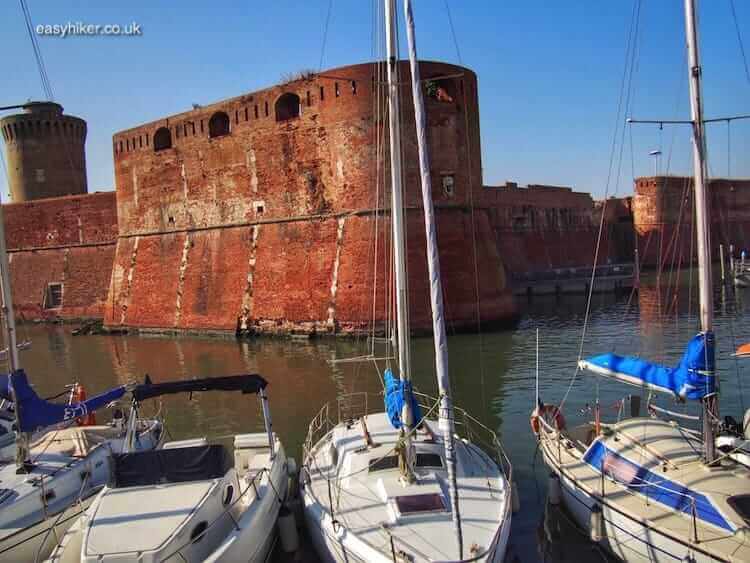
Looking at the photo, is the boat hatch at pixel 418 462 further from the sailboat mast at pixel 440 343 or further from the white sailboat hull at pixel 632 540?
the white sailboat hull at pixel 632 540

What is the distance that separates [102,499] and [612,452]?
5.98 metres

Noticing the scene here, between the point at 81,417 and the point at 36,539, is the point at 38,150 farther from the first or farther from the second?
the point at 36,539

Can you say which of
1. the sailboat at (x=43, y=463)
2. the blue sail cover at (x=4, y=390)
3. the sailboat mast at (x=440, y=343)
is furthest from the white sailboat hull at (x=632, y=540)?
the blue sail cover at (x=4, y=390)

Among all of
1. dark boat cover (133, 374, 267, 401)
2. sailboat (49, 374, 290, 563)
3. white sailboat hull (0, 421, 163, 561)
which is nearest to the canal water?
dark boat cover (133, 374, 267, 401)

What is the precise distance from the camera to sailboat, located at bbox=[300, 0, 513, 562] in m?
5.89

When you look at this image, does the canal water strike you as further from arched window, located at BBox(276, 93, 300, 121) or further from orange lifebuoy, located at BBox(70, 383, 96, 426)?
arched window, located at BBox(276, 93, 300, 121)

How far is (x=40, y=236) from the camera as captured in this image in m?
36.6

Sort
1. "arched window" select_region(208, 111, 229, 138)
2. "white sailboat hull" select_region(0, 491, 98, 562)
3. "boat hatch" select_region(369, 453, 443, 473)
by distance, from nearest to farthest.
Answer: "white sailboat hull" select_region(0, 491, 98, 562) < "boat hatch" select_region(369, 453, 443, 473) < "arched window" select_region(208, 111, 229, 138)

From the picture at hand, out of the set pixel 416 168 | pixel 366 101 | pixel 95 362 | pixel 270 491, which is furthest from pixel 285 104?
pixel 270 491

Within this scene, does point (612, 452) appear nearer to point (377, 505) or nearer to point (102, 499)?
point (377, 505)

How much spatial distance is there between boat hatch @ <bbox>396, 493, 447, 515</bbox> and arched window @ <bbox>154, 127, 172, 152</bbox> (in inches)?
1026

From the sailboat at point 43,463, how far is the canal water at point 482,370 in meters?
2.71

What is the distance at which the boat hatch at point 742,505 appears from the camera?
593 cm

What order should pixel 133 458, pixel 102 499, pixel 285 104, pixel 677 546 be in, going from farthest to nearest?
pixel 285 104 < pixel 133 458 < pixel 102 499 < pixel 677 546
